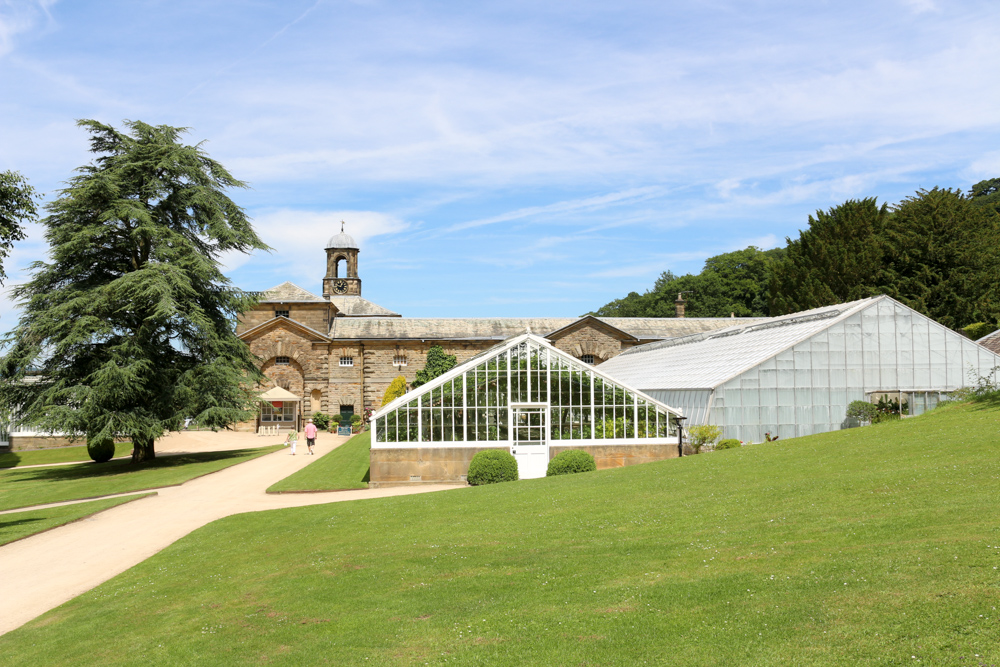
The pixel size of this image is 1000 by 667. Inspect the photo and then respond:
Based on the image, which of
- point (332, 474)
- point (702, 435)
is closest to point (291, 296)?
point (332, 474)

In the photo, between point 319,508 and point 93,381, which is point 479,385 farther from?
point 93,381

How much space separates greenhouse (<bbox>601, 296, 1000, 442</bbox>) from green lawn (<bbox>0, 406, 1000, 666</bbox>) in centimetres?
960

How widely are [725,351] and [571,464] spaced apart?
41.4 feet

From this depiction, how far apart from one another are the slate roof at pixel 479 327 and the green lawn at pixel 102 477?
770 inches

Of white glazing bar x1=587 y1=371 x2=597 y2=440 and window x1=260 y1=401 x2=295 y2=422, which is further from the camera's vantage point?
window x1=260 y1=401 x2=295 y2=422

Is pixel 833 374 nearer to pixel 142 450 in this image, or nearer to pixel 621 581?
pixel 621 581

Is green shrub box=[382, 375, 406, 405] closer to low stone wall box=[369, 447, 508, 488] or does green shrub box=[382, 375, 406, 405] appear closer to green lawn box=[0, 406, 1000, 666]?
low stone wall box=[369, 447, 508, 488]

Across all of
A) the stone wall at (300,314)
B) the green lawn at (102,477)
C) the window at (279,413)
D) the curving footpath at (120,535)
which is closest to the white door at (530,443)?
the curving footpath at (120,535)

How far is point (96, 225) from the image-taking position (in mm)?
31359

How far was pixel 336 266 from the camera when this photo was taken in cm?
7044

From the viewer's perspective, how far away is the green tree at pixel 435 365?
163 ft

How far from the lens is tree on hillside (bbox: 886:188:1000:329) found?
156 feet

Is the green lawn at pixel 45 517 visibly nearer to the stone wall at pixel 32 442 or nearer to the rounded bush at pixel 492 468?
the rounded bush at pixel 492 468

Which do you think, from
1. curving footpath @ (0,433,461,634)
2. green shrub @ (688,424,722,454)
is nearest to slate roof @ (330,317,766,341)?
curving footpath @ (0,433,461,634)
